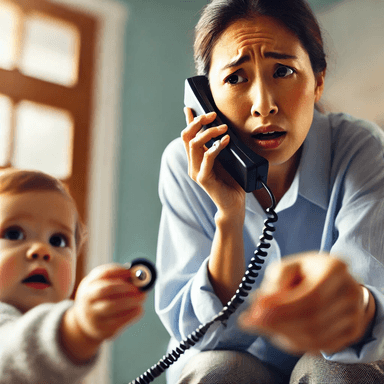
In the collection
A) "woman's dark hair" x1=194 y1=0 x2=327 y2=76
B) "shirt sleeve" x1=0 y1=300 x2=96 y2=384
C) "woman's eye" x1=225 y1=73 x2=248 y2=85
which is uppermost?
"woman's dark hair" x1=194 y1=0 x2=327 y2=76

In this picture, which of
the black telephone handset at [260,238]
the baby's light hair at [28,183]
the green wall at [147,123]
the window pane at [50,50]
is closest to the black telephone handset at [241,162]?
the black telephone handset at [260,238]

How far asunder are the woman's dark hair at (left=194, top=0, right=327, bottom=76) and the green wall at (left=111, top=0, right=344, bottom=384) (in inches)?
46.3

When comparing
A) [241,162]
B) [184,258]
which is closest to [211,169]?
[241,162]

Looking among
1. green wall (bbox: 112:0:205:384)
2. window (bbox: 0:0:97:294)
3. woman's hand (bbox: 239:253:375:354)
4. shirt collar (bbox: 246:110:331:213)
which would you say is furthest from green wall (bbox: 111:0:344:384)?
woman's hand (bbox: 239:253:375:354)

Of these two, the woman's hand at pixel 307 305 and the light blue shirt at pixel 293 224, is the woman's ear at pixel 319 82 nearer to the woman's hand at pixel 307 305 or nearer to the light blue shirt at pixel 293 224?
the light blue shirt at pixel 293 224

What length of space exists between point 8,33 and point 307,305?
6.50ft

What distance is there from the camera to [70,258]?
0.60 metres

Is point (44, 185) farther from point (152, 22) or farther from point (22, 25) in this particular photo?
point (152, 22)

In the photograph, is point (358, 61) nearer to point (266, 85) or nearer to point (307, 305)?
point (266, 85)

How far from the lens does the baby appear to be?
37 centimetres

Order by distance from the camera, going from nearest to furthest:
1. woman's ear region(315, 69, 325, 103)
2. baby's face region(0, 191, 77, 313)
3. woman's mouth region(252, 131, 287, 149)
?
baby's face region(0, 191, 77, 313)
woman's mouth region(252, 131, 287, 149)
woman's ear region(315, 69, 325, 103)

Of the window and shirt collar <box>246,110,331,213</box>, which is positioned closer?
shirt collar <box>246,110,331,213</box>

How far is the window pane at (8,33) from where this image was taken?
72.9 inches

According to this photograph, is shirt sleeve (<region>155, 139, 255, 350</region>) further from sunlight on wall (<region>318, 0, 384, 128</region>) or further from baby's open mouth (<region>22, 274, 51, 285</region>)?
sunlight on wall (<region>318, 0, 384, 128</region>)
